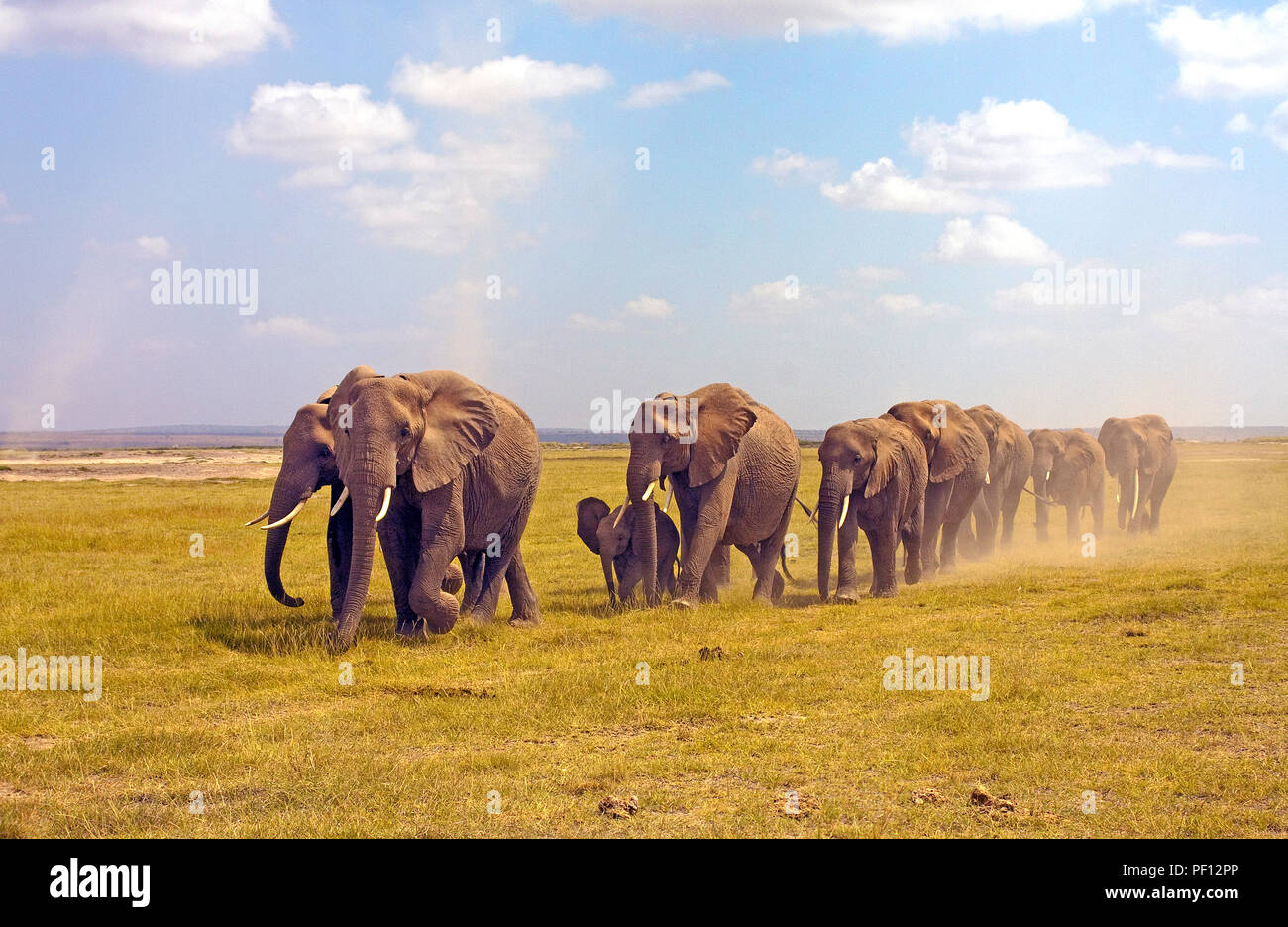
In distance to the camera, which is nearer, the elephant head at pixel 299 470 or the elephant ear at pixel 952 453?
the elephant head at pixel 299 470

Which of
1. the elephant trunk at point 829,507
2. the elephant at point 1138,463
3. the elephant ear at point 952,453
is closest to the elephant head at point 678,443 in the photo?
the elephant trunk at point 829,507

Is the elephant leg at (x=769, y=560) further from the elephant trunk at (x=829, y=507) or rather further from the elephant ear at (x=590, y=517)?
the elephant ear at (x=590, y=517)

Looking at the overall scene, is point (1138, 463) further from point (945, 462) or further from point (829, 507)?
point (829, 507)

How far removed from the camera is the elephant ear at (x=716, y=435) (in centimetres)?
1605

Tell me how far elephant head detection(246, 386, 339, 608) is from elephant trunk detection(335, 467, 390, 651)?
1.98 m

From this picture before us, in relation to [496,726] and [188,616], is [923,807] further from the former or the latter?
[188,616]

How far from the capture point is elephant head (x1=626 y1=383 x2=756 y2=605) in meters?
15.6

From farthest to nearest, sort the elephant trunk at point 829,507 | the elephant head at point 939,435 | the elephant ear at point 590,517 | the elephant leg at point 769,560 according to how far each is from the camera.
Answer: the elephant head at point 939,435 → the elephant leg at point 769,560 → the elephant ear at point 590,517 → the elephant trunk at point 829,507

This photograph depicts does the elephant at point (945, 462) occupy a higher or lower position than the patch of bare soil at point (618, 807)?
higher

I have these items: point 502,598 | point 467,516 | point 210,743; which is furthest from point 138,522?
point 210,743

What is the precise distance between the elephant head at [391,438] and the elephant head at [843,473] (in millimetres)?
6206

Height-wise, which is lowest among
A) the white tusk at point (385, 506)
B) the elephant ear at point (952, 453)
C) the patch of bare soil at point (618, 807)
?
the patch of bare soil at point (618, 807)

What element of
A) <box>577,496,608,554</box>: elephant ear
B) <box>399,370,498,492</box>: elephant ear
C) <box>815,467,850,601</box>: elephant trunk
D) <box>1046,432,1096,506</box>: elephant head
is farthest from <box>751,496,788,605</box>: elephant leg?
<box>1046,432,1096,506</box>: elephant head

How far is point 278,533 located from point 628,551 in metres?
5.21
